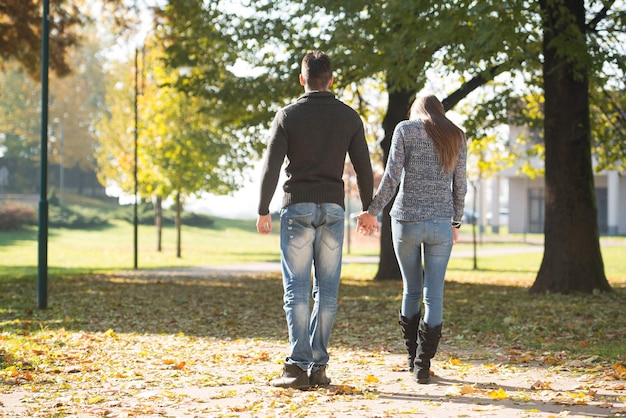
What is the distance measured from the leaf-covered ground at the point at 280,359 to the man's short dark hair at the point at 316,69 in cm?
205

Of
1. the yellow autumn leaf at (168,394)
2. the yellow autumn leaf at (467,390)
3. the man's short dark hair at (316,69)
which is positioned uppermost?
the man's short dark hair at (316,69)

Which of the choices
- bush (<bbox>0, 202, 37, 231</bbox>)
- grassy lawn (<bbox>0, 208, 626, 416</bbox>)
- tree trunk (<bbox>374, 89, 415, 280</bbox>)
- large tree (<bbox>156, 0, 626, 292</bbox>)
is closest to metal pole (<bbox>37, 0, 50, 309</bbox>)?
grassy lawn (<bbox>0, 208, 626, 416</bbox>)

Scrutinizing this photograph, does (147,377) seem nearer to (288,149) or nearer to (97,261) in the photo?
(288,149)

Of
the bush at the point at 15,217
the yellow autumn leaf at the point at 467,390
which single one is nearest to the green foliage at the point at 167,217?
the bush at the point at 15,217

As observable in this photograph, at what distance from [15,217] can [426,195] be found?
45.2 m

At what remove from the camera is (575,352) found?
8203mm

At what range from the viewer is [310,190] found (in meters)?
5.96

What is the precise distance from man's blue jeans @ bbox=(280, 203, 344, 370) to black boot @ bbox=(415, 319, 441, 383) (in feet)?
2.18

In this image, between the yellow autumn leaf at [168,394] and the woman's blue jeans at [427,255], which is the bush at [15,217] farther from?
the woman's blue jeans at [427,255]

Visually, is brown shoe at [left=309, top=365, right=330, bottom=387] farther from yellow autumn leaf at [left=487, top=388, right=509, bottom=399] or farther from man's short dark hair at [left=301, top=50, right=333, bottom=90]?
man's short dark hair at [left=301, top=50, right=333, bottom=90]

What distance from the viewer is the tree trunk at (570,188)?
576 inches

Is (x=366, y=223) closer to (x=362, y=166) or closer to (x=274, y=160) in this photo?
(x=362, y=166)

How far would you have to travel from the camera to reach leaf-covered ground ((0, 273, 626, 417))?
18.5 feet

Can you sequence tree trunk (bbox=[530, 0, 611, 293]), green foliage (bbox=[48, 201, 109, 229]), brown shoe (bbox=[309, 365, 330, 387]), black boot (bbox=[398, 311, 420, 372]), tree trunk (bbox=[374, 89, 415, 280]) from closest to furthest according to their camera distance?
brown shoe (bbox=[309, 365, 330, 387]) < black boot (bbox=[398, 311, 420, 372]) < tree trunk (bbox=[530, 0, 611, 293]) < tree trunk (bbox=[374, 89, 415, 280]) < green foliage (bbox=[48, 201, 109, 229])
